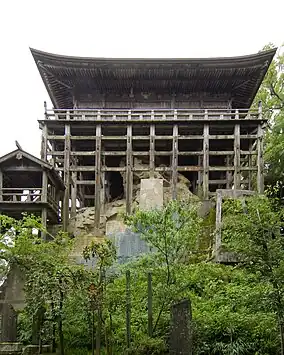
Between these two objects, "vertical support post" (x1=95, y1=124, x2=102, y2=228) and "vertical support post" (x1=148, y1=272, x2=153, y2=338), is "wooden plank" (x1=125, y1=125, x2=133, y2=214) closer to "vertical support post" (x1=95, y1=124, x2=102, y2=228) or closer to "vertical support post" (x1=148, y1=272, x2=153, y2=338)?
"vertical support post" (x1=95, y1=124, x2=102, y2=228)

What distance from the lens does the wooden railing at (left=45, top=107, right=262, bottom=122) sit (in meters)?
22.8

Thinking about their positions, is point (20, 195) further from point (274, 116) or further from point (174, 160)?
point (274, 116)

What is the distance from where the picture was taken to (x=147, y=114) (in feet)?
73.9

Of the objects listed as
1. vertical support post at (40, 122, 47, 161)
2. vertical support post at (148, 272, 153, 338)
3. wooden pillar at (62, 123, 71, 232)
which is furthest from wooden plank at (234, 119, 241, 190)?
vertical support post at (148, 272, 153, 338)

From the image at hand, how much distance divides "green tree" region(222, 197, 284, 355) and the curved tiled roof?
15431 millimetres

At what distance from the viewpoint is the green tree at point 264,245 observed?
7.78 m

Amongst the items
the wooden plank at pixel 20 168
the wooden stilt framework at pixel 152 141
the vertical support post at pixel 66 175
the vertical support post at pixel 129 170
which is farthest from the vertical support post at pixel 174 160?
the wooden plank at pixel 20 168

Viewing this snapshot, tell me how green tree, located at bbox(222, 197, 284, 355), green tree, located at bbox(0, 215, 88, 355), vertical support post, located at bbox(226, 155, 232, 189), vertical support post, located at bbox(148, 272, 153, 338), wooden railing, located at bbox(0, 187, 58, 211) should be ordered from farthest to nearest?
vertical support post, located at bbox(226, 155, 232, 189) < wooden railing, located at bbox(0, 187, 58, 211) < green tree, located at bbox(0, 215, 88, 355) < vertical support post, located at bbox(148, 272, 153, 338) < green tree, located at bbox(222, 197, 284, 355)

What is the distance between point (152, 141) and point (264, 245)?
1481 cm

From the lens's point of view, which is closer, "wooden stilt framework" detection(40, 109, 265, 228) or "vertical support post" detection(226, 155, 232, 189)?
"wooden stilt framework" detection(40, 109, 265, 228)

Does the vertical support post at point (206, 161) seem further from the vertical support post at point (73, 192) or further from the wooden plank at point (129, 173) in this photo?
the vertical support post at point (73, 192)

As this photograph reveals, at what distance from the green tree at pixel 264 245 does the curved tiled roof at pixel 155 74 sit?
15431mm

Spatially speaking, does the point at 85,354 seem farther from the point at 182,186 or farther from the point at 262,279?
the point at 182,186

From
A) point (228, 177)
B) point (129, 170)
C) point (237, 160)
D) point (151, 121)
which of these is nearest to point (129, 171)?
point (129, 170)
